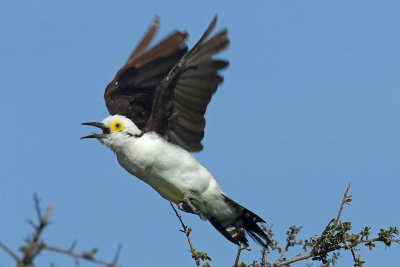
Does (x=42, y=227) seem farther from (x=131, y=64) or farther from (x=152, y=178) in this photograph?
(x=131, y=64)

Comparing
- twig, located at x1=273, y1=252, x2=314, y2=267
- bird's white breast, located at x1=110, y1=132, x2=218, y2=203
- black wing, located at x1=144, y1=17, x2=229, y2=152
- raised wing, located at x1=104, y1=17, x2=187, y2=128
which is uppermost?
raised wing, located at x1=104, y1=17, x2=187, y2=128

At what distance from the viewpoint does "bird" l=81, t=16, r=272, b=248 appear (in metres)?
6.99

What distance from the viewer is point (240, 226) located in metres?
7.50

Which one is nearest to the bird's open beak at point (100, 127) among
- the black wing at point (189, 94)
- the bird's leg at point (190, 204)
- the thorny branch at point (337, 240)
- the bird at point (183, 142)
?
the bird at point (183, 142)

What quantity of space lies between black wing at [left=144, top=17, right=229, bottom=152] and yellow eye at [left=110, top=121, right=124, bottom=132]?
326mm

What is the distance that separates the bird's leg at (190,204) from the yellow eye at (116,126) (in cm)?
107

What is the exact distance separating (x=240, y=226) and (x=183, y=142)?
3.90 feet

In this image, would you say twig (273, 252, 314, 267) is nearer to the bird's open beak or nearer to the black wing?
the black wing

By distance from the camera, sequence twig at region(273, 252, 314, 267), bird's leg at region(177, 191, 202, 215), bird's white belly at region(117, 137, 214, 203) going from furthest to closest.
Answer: bird's leg at region(177, 191, 202, 215)
bird's white belly at region(117, 137, 214, 203)
twig at region(273, 252, 314, 267)

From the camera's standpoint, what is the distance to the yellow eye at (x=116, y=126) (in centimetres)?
739

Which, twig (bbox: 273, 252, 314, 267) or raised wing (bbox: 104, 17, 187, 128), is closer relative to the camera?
twig (bbox: 273, 252, 314, 267)

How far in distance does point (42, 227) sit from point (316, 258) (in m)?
3.51

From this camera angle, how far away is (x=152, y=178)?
718 centimetres

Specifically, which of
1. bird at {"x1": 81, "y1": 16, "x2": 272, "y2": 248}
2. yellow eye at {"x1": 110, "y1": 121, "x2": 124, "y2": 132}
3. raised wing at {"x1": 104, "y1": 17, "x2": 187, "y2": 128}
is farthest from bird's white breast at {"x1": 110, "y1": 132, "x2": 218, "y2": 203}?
raised wing at {"x1": 104, "y1": 17, "x2": 187, "y2": 128}
